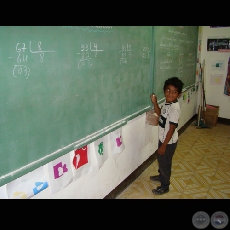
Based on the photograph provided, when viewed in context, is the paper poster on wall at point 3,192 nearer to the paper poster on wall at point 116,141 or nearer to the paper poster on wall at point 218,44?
the paper poster on wall at point 116,141

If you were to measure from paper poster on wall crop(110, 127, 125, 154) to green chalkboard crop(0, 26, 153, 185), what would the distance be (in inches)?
5.5

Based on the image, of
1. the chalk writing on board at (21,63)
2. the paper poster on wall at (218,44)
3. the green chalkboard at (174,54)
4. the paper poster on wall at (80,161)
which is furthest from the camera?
the paper poster on wall at (218,44)

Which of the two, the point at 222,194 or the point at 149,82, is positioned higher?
the point at 149,82

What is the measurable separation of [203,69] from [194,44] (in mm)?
903

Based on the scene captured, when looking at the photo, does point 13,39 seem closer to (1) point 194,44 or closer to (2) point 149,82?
(2) point 149,82

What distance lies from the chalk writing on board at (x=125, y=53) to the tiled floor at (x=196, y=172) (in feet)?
4.84

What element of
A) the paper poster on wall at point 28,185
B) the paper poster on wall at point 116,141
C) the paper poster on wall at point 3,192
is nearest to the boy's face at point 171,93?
the paper poster on wall at point 116,141

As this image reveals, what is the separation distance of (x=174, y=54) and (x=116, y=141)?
6.34 ft

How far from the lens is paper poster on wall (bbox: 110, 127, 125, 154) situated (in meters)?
2.48

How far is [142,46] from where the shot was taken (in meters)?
2.71

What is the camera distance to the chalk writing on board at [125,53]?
2.34 m

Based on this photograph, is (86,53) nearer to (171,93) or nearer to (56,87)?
(56,87)
